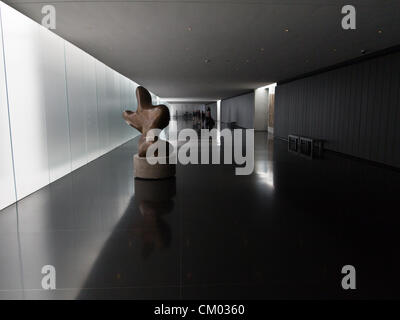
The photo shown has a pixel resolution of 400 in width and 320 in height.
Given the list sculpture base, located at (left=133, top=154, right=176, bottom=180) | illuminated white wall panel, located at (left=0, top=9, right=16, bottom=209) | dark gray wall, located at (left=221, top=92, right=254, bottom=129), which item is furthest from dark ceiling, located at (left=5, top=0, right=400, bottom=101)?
dark gray wall, located at (left=221, top=92, right=254, bottom=129)

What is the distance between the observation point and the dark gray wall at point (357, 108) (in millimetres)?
7465

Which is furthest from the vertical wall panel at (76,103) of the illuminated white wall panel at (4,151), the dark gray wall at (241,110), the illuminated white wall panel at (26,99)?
the dark gray wall at (241,110)

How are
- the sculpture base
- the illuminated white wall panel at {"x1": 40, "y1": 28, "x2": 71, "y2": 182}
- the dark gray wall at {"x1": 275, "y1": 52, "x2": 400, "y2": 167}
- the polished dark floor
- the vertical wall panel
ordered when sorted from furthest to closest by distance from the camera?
the dark gray wall at {"x1": 275, "y1": 52, "x2": 400, "y2": 167}, the vertical wall panel, the sculpture base, the illuminated white wall panel at {"x1": 40, "y1": 28, "x2": 71, "y2": 182}, the polished dark floor

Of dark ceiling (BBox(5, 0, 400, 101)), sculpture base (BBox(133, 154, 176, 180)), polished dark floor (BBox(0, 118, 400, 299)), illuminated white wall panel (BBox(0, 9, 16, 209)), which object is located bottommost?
polished dark floor (BBox(0, 118, 400, 299))

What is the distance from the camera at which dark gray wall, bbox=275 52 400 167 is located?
24.5ft

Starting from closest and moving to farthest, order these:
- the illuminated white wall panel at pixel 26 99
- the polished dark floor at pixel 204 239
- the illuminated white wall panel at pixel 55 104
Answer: the polished dark floor at pixel 204 239
the illuminated white wall panel at pixel 26 99
the illuminated white wall panel at pixel 55 104

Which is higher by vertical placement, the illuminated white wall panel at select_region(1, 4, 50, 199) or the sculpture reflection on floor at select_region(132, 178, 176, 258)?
the illuminated white wall panel at select_region(1, 4, 50, 199)

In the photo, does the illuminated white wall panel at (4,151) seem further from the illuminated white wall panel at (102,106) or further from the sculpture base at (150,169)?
A: the illuminated white wall panel at (102,106)

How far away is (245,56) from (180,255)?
22.0 ft

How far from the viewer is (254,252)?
3188mm

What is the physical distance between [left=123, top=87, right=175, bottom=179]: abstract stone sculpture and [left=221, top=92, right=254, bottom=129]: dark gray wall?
1486cm

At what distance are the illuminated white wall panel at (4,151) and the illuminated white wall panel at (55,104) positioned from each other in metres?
1.37

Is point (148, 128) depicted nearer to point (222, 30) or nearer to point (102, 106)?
point (222, 30)

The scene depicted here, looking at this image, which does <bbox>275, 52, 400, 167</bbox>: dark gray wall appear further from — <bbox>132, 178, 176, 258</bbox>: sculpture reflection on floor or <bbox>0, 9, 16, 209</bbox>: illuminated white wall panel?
<bbox>0, 9, 16, 209</bbox>: illuminated white wall panel
